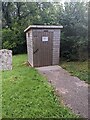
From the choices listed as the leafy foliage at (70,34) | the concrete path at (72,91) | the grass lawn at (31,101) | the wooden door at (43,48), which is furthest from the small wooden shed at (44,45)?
the grass lawn at (31,101)

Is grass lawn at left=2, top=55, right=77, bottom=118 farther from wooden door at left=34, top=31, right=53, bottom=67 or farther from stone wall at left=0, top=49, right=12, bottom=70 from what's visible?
wooden door at left=34, top=31, right=53, bottom=67

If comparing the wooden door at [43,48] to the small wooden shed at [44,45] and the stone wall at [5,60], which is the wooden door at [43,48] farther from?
the stone wall at [5,60]

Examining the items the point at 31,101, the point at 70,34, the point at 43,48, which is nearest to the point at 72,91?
the point at 31,101

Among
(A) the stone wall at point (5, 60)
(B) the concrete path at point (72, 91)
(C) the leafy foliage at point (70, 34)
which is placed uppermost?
(C) the leafy foliage at point (70, 34)

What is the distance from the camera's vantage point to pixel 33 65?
901cm

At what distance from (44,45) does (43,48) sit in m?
0.14

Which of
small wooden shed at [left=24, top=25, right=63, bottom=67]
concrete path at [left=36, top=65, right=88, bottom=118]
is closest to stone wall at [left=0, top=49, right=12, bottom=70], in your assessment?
small wooden shed at [left=24, top=25, right=63, bottom=67]

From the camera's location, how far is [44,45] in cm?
910

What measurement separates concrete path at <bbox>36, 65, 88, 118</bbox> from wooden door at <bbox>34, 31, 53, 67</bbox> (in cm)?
218

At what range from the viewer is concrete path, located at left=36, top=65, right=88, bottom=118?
3.89 meters

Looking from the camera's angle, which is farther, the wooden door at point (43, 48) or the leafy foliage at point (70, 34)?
the leafy foliage at point (70, 34)

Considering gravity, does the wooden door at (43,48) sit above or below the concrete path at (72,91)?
above

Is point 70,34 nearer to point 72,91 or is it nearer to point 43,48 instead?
point 43,48

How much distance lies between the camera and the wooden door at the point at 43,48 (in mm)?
8961
